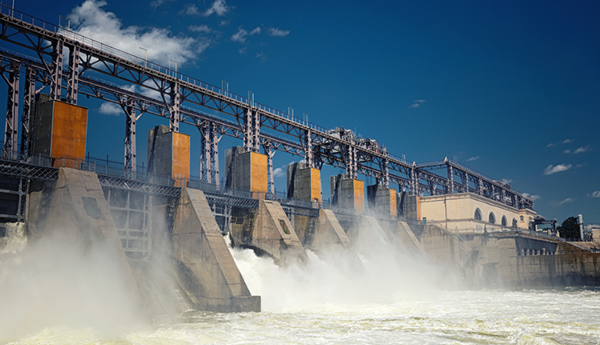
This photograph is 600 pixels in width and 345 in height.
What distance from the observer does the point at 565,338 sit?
699 inches

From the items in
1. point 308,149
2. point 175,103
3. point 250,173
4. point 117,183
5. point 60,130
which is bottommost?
point 117,183

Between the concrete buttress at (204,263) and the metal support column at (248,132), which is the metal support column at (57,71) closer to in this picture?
the concrete buttress at (204,263)

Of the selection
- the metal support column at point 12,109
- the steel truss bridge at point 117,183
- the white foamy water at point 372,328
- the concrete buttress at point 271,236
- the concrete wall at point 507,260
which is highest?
the metal support column at point 12,109

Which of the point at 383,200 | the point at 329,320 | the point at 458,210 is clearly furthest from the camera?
the point at 458,210

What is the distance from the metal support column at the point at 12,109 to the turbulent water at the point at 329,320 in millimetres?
8490

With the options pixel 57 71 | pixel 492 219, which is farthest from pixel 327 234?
pixel 492 219

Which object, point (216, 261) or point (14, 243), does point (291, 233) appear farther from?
point (14, 243)

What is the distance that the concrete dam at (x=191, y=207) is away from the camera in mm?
21938

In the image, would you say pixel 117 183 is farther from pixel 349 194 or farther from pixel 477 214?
pixel 477 214

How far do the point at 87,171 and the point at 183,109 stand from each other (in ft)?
54.5

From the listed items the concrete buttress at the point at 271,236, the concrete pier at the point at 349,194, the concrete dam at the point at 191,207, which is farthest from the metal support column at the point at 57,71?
the concrete pier at the point at 349,194

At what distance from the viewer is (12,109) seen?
86.1 feet

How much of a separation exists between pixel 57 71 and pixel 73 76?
961mm

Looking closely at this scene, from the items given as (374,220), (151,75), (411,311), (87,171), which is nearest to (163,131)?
(151,75)
